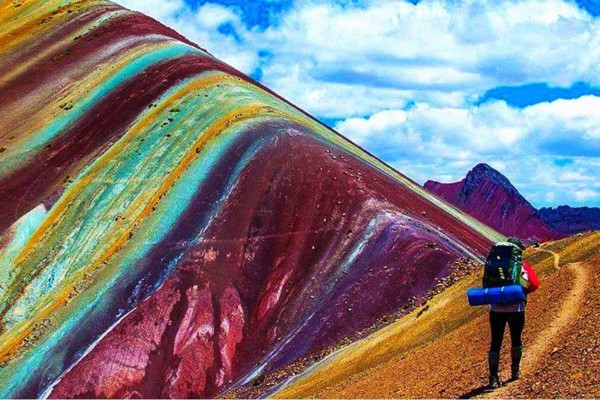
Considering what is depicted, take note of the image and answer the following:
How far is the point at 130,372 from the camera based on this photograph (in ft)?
117

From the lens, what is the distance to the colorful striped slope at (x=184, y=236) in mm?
36719

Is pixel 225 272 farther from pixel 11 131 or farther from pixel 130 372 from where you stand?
pixel 11 131

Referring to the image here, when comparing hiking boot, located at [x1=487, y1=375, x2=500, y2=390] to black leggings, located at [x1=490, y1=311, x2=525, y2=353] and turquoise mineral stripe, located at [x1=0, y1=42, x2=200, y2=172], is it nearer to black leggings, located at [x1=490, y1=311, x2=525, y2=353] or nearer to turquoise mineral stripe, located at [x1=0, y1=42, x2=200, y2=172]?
black leggings, located at [x1=490, y1=311, x2=525, y2=353]

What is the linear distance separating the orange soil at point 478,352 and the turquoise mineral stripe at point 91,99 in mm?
29192

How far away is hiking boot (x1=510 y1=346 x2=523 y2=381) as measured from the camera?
15.6 m

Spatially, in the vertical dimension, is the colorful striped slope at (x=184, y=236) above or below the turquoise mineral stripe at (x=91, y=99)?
below

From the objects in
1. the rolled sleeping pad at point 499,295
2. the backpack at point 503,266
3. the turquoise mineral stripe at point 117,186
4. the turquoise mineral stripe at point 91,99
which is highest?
the turquoise mineral stripe at point 91,99

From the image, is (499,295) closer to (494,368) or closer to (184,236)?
(494,368)

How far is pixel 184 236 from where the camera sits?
42.1 metres

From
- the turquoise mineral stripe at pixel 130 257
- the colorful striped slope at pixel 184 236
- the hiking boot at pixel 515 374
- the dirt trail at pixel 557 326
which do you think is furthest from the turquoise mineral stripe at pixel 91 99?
the hiking boot at pixel 515 374

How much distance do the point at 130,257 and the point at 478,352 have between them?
81.2 feet

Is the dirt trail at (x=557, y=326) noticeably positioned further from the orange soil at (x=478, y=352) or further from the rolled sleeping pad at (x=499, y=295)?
the rolled sleeping pad at (x=499, y=295)

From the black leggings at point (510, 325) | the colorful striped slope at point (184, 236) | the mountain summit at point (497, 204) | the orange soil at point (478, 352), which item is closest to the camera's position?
the black leggings at point (510, 325)

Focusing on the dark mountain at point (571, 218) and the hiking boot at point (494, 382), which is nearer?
the hiking boot at point (494, 382)
